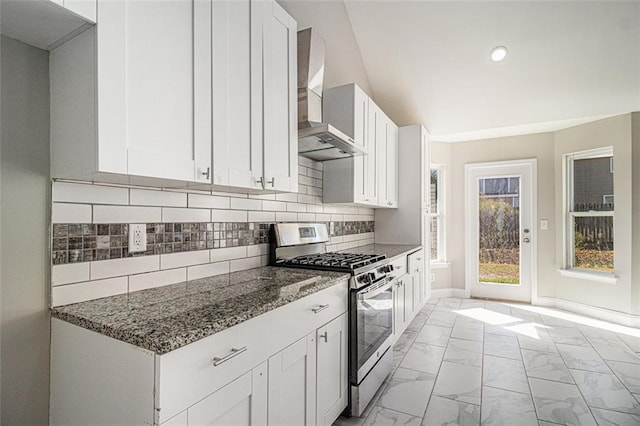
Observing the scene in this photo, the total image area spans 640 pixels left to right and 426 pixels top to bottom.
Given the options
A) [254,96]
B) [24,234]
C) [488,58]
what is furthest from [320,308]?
[488,58]

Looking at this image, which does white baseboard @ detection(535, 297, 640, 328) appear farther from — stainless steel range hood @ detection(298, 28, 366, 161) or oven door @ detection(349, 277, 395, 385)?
stainless steel range hood @ detection(298, 28, 366, 161)

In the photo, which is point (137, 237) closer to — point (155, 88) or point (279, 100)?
→ point (155, 88)

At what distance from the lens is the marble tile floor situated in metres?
2.15

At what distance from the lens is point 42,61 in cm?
124

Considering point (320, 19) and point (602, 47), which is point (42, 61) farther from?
point (602, 47)

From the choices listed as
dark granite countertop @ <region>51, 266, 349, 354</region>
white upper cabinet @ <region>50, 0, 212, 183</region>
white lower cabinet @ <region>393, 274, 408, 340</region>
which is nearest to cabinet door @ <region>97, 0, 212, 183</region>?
white upper cabinet @ <region>50, 0, 212, 183</region>

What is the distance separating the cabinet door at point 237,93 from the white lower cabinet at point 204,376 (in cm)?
69

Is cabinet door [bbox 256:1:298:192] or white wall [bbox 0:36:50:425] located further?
cabinet door [bbox 256:1:298:192]

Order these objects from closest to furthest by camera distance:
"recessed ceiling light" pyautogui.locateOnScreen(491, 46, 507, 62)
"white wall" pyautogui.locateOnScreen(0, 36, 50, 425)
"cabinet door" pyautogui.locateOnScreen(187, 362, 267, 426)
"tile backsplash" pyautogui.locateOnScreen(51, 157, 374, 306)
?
"cabinet door" pyautogui.locateOnScreen(187, 362, 267, 426)
"white wall" pyautogui.locateOnScreen(0, 36, 50, 425)
"tile backsplash" pyautogui.locateOnScreen(51, 157, 374, 306)
"recessed ceiling light" pyautogui.locateOnScreen(491, 46, 507, 62)

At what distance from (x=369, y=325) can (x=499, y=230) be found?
3.66 meters

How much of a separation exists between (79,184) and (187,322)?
74 centimetres

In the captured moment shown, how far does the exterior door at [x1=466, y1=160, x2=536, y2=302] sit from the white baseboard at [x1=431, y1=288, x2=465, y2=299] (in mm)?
120

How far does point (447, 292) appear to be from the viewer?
204 inches

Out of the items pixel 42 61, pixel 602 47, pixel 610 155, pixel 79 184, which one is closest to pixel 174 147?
pixel 79 184
